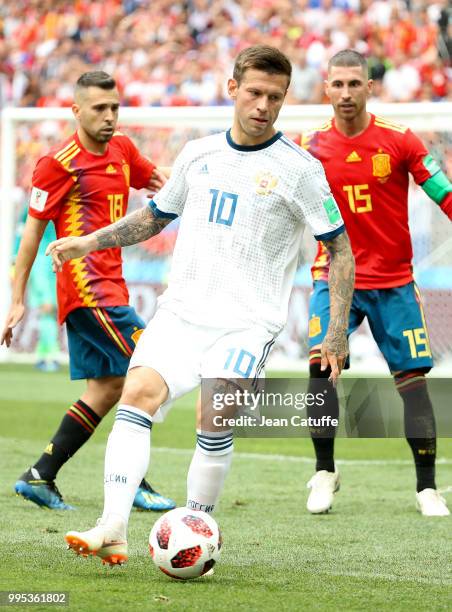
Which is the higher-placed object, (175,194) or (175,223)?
(175,223)

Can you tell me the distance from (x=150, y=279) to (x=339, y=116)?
24.5 feet

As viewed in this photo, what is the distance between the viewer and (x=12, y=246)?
578 inches

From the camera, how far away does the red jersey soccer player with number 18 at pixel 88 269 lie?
7082 mm

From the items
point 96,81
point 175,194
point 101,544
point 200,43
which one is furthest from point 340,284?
point 200,43

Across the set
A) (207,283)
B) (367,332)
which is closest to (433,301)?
(367,332)

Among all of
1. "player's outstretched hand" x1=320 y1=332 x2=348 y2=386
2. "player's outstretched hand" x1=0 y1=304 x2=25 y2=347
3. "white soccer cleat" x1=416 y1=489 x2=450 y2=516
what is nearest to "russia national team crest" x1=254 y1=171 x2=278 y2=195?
"player's outstretched hand" x1=320 y1=332 x2=348 y2=386

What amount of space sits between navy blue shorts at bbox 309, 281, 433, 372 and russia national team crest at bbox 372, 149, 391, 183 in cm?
67

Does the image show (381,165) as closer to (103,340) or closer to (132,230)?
(103,340)

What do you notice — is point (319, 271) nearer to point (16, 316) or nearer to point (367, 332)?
point (16, 316)

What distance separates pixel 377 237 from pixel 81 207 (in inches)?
68.5

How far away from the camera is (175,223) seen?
562 inches

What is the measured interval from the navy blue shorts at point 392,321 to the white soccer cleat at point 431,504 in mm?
734

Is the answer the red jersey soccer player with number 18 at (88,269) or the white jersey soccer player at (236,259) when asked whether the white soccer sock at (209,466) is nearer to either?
the white jersey soccer player at (236,259)

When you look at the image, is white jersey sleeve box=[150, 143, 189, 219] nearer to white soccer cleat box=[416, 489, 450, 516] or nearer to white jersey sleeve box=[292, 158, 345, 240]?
white jersey sleeve box=[292, 158, 345, 240]
